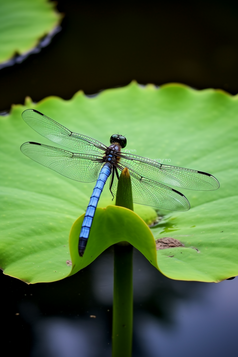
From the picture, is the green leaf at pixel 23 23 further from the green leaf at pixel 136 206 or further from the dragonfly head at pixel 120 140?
the dragonfly head at pixel 120 140

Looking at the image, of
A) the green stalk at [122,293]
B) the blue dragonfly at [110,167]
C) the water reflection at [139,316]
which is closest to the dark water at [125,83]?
the water reflection at [139,316]

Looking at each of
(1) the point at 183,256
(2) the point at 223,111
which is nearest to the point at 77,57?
(2) the point at 223,111

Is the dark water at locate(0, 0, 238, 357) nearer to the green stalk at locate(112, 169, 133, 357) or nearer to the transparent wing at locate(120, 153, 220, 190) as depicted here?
the green stalk at locate(112, 169, 133, 357)

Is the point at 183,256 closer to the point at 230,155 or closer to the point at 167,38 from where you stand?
the point at 230,155

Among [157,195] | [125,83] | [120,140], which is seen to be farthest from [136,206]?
[125,83]

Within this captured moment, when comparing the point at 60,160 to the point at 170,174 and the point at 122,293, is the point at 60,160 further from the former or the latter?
the point at 122,293
